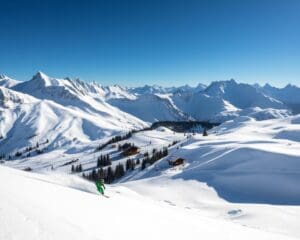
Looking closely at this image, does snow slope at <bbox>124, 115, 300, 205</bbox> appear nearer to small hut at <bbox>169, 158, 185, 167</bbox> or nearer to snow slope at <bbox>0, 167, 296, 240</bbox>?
small hut at <bbox>169, 158, 185, 167</bbox>

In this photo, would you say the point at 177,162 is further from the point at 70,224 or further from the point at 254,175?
the point at 70,224

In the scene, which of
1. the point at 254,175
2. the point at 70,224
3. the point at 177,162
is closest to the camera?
the point at 70,224

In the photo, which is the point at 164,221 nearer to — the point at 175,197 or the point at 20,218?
the point at 20,218

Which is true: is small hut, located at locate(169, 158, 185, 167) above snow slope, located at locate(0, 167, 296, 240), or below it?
below

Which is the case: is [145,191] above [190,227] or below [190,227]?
below

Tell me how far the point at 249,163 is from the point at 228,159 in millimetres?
7211

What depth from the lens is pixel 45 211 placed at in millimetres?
11648

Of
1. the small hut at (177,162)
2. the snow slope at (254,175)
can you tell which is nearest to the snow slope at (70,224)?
the snow slope at (254,175)

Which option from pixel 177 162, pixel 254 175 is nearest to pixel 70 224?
pixel 254 175

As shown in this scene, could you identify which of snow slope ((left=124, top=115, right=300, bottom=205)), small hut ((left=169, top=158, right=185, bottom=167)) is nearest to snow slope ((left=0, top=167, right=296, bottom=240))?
snow slope ((left=124, top=115, right=300, bottom=205))

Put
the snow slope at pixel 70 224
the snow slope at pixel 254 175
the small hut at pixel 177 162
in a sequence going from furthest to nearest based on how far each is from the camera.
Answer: the small hut at pixel 177 162 → the snow slope at pixel 254 175 → the snow slope at pixel 70 224

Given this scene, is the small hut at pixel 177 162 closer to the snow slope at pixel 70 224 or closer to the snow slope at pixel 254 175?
the snow slope at pixel 254 175

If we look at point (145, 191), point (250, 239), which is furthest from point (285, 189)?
point (250, 239)

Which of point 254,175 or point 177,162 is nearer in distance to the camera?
point 254,175
